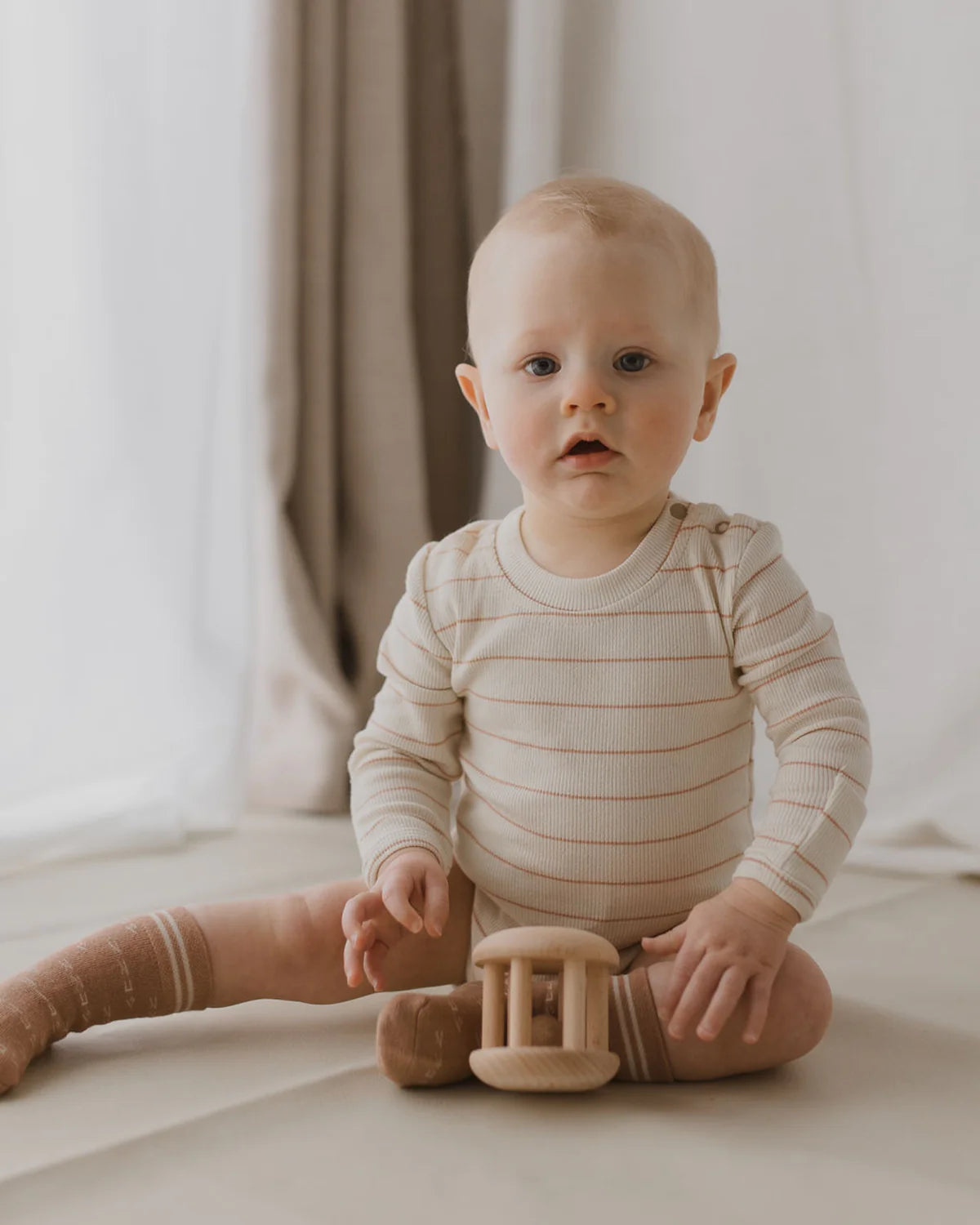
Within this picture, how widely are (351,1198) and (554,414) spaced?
49cm

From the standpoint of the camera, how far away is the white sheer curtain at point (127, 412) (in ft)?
4.96

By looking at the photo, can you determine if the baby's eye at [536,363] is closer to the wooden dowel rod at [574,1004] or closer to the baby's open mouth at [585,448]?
the baby's open mouth at [585,448]

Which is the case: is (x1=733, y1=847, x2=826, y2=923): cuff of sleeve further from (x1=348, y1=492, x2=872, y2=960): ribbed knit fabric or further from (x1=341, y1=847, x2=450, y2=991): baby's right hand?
(x1=341, y1=847, x2=450, y2=991): baby's right hand

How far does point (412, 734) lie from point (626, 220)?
0.38m

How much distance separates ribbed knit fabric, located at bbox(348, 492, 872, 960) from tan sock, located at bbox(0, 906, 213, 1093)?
0.44ft

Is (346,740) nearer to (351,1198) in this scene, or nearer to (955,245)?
(955,245)

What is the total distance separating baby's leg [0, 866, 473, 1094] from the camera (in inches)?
35.6

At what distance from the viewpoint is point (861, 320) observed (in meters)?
1.62

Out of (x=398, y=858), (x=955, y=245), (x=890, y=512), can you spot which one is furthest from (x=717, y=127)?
(x=398, y=858)

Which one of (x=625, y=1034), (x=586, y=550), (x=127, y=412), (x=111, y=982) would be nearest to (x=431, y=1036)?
(x=625, y=1034)

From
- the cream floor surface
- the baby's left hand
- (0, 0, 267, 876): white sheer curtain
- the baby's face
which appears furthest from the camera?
(0, 0, 267, 876): white sheer curtain

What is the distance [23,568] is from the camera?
1543 millimetres

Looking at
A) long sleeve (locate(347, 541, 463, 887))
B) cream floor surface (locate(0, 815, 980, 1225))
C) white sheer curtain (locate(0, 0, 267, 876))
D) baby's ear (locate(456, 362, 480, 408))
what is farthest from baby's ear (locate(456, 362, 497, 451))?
Result: white sheer curtain (locate(0, 0, 267, 876))

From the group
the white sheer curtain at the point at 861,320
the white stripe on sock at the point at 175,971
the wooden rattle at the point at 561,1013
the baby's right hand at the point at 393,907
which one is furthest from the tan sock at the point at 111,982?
the white sheer curtain at the point at 861,320
